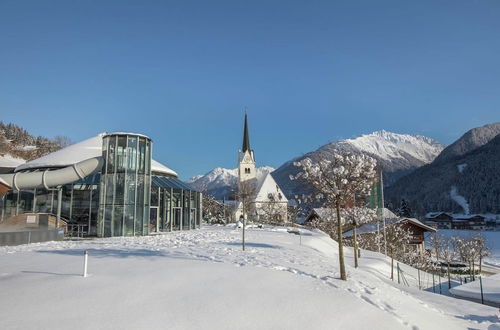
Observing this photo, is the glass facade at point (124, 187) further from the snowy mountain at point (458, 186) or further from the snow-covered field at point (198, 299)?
the snowy mountain at point (458, 186)

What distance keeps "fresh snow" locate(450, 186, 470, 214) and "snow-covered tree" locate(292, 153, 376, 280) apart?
138 m

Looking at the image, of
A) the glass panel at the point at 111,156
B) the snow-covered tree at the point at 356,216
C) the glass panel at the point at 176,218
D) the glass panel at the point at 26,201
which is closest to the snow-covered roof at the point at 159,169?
the glass panel at the point at 176,218

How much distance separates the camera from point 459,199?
138m

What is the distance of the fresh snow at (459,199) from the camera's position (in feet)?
427

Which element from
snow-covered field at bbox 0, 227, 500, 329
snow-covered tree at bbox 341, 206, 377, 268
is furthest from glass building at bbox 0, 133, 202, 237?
snow-covered tree at bbox 341, 206, 377, 268

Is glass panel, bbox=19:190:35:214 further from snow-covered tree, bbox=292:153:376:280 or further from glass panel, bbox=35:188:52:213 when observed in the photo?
snow-covered tree, bbox=292:153:376:280

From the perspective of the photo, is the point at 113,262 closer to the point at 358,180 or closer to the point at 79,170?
the point at 358,180

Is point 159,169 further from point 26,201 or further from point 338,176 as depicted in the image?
point 338,176

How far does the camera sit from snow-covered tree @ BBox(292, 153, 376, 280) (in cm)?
1250

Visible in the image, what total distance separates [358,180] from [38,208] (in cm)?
2586

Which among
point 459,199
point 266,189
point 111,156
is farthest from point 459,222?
point 111,156

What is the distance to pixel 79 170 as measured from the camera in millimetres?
27359

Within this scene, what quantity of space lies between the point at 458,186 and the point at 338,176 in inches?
6227

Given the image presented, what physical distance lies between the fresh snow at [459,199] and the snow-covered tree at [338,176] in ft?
451
